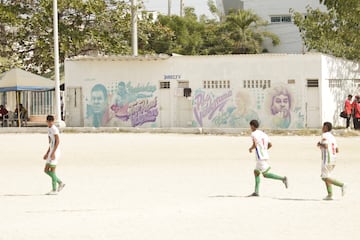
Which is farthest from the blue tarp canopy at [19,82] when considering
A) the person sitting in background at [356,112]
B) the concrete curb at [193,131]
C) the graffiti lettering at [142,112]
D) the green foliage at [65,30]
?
the person sitting in background at [356,112]

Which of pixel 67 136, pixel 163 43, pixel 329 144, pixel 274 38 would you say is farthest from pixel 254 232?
pixel 274 38

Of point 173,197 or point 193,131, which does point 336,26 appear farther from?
point 173,197

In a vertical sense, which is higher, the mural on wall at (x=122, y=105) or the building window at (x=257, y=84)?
the building window at (x=257, y=84)

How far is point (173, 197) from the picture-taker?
15.1m

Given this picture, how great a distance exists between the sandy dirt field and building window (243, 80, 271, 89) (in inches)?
406

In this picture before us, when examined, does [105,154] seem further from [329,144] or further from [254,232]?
[254,232]

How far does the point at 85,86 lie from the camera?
40844 mm

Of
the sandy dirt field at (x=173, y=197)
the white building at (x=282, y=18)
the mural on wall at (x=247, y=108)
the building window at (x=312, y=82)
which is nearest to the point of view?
the sandy dirt field at (x=173, y=197)

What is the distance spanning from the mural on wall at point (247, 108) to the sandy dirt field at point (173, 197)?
9872 millimetres

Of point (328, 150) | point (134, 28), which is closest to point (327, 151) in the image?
point (328, 150)

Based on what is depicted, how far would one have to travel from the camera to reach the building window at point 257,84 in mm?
38344

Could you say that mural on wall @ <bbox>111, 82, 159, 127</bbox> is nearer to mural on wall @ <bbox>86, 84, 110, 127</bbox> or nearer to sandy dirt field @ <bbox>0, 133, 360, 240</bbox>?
mural on wall @ <bbox>86, 84, 110, 127</bbox>

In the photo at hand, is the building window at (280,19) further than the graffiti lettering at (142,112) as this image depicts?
Yes

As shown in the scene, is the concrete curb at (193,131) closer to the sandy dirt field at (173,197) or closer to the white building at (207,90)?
the white building at (207,90)
